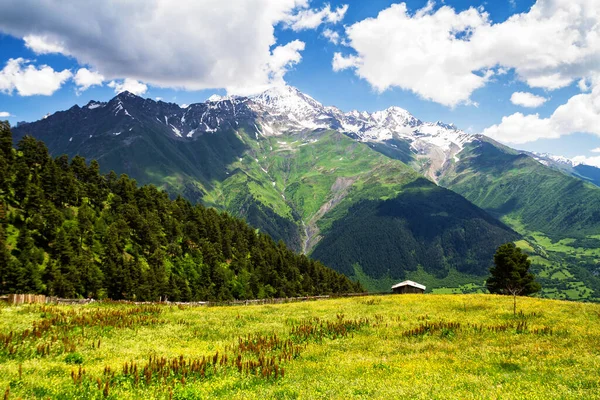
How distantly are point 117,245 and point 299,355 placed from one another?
89524 millimetres

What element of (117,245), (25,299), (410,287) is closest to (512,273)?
(410,287)

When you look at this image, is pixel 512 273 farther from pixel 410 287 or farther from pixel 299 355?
pixel 299 355

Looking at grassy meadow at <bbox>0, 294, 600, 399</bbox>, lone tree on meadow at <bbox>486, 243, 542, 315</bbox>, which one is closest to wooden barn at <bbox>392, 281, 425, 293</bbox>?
lone tree on meadow at <bbox>486, 243, 542, 315</bbox>

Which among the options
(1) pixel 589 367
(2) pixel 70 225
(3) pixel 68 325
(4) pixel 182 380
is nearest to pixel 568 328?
(1) pixel 589 367

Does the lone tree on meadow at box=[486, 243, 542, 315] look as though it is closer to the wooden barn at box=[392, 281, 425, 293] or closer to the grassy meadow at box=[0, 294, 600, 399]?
the wooden barn at box=[392, 281, 425, 293]

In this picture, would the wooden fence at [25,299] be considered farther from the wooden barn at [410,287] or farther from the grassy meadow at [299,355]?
the wooden barn at [410,287]

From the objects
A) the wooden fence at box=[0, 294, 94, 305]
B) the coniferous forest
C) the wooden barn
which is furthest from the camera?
the wooden barn

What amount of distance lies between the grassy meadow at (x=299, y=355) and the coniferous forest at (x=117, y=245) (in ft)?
173

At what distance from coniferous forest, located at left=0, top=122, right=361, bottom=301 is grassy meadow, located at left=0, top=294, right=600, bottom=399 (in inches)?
2073

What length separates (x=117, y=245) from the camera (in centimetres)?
9812

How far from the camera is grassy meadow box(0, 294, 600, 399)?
54.4 feet

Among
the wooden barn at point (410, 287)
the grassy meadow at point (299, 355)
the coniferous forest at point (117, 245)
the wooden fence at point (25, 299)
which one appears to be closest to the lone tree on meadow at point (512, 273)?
the wooden barn at point (410, 287)

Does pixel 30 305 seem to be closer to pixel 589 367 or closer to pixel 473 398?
pixel 473 398

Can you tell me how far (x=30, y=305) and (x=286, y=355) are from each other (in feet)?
87.9
